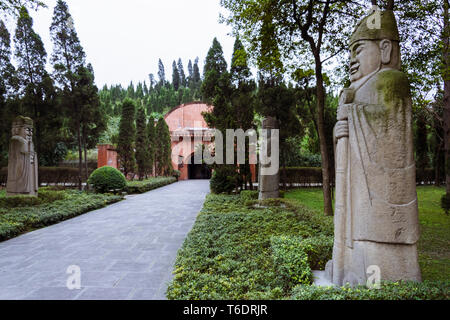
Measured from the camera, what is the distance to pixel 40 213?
8188 millimetres

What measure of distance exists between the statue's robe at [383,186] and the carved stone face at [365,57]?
0.13 metres

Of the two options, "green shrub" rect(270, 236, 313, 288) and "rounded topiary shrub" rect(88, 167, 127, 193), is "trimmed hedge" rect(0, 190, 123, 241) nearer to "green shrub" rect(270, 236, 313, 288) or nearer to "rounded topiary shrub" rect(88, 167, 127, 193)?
"rounded topiary shrub" rect(88, 167, 127, 193)

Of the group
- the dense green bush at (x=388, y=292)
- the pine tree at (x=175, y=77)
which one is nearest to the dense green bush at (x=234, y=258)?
the dense green bush at (x=388, y=292)

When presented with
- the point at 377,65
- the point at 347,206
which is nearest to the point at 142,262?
the point at 347,206

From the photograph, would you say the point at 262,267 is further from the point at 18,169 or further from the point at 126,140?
the point at 126,140

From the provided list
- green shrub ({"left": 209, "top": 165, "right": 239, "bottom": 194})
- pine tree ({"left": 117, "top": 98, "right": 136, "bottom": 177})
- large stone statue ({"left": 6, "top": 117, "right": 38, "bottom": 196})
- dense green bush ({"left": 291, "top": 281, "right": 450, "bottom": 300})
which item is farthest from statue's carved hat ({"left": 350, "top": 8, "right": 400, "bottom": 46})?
pine tree ({"left": 117, "top": 98, "right": 136, "bottom": 177})

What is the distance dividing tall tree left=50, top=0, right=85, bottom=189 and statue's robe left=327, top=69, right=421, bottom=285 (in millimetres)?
17019

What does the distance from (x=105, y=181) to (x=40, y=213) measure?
22.7 ft

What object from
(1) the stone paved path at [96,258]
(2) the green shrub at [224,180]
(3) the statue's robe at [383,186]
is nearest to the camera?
(3) the statue's robe at [383,186]

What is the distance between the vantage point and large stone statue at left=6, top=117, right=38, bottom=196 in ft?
33.1

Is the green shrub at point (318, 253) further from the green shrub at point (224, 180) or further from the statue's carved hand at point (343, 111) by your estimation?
the green shrub at point (224, 180)

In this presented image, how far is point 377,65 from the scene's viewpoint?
9.91ft

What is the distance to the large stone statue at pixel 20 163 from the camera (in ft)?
33.1
